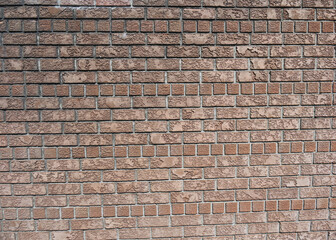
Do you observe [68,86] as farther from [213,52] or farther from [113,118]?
[213,52]

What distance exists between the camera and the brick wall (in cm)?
204

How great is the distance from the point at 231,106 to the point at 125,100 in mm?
921

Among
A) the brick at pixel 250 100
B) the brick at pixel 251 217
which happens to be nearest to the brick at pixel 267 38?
the brick at pixel 250 100

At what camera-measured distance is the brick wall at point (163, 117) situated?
80.4 inches

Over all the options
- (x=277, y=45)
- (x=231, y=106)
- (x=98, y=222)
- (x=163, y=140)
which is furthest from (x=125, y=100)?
(x=277, y=45)

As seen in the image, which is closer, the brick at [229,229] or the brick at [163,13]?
the brick at [163,13]

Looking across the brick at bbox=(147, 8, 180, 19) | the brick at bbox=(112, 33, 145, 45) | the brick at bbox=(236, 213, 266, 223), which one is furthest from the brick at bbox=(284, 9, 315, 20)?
the brick at bbox=(236, 213, 266, 223)

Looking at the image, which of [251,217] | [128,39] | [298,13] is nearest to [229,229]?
[251,217]

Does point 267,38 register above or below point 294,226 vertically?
above

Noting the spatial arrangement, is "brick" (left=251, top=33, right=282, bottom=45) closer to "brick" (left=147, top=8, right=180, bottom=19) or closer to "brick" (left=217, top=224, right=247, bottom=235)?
"brick" (left=147, top=8, right=180, bottom=19)

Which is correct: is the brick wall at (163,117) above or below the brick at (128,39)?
below

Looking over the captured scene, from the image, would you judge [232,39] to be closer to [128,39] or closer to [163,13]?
[163,13]

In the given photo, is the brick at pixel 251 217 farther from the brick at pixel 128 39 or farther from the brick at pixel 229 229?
the brick at pixel 128 39

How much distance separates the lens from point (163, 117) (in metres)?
2.10
